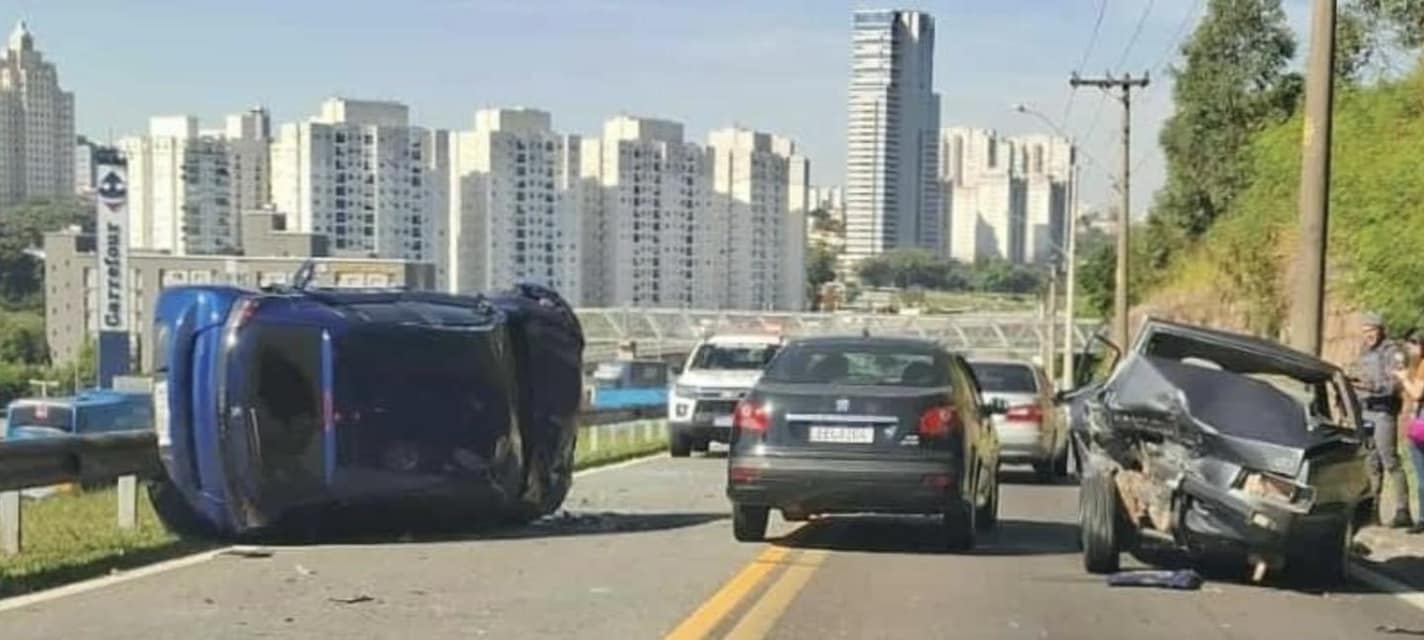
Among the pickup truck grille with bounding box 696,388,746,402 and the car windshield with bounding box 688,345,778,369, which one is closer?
the pickup truck grille with bounding box 696,388,746,402

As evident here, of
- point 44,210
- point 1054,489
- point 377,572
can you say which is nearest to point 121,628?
point 377,572

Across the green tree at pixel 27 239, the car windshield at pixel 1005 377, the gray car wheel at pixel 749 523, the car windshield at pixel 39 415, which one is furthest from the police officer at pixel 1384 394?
the green tree at pixel 27 239

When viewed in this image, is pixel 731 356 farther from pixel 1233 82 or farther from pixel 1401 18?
pixel 1233 82

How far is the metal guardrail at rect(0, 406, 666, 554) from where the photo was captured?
11.9 m

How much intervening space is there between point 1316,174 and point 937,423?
6.98m

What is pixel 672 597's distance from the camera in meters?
10.3

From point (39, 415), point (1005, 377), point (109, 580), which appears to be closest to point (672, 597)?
point (109, 580)

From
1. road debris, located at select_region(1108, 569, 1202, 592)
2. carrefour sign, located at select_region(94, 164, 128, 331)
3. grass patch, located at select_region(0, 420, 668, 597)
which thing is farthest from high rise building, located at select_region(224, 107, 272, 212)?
road debris, located at select_region(1108, 569, 1202, 592)

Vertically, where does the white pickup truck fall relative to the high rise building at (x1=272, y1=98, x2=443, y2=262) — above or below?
below

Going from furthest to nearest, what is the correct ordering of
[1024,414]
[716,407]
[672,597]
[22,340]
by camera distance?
[22,340] < [716,407] < [1024,414] < [672,597]

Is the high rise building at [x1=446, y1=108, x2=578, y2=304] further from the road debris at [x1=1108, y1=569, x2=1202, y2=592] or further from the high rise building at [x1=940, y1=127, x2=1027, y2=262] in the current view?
the road debris at [x1=1108, y1=569, x2=1202, y2=592]

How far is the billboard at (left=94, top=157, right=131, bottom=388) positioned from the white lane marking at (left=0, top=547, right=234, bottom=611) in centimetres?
2778

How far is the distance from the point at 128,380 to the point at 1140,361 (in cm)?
2208

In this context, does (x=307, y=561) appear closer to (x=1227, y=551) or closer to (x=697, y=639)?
(x=697, y=639)
